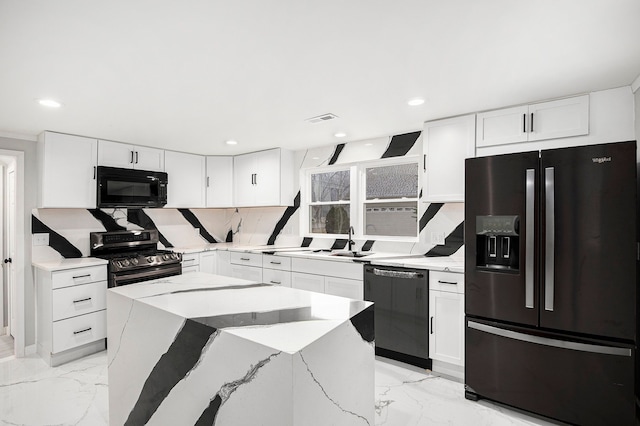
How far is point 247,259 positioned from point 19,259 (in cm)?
230

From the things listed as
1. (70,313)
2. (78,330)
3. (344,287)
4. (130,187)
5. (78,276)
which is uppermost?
(130,187)

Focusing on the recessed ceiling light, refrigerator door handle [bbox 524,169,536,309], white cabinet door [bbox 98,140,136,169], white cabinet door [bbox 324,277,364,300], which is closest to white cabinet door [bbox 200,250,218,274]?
white cabinet door [bbox 98,140,136,169]

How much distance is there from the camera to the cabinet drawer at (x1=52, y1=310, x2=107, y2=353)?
312 cm

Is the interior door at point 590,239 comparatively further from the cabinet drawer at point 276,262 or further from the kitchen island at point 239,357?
the cabinet drawer at point 276,262

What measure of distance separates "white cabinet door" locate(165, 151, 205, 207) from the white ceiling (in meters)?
1.38

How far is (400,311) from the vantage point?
9.81ft

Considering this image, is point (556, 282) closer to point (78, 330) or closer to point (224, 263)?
point (224, 263)

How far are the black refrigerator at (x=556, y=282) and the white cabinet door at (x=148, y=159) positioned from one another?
11.7 ft

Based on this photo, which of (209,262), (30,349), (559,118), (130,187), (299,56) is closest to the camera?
(299,56)

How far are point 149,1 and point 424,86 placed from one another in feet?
5.54

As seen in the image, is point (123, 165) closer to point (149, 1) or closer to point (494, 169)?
point (149, 1)

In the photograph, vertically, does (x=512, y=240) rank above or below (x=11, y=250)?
above

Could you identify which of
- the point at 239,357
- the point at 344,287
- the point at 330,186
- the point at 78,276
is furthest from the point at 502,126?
the point at 78,276

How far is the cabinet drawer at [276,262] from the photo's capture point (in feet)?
12.5
